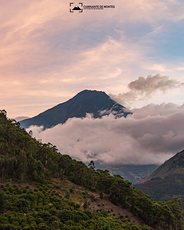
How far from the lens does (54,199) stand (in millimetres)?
78562

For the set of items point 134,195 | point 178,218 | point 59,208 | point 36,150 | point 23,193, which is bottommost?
point 178,218

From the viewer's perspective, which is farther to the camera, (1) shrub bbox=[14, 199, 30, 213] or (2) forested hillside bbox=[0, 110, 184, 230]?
(1) shrub bbox=[14, 199, 30, 213]

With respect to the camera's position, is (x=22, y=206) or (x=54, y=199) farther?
(x=54, y=199)

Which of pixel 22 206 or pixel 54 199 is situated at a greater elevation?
pixel 22 206

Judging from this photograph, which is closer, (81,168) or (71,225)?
(71,225)

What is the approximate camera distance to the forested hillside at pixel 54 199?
58875 millimetres

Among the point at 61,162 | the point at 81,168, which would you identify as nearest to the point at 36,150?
the point at 61,162

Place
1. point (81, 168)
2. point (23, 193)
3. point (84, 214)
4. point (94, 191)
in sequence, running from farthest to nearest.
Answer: point (81, 168) < point (94, 191) < point (23, 193) < point (84, 214)

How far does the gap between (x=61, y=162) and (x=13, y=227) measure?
79159 millimetres

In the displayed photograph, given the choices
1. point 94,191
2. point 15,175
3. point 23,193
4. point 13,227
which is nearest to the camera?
point 13,227

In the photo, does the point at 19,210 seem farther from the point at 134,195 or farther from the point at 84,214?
the point at 134,195

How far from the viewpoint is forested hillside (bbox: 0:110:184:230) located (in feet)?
193

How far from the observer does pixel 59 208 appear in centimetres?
7050

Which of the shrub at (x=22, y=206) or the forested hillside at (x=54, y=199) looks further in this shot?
the shrub at (x=22, y=206)
